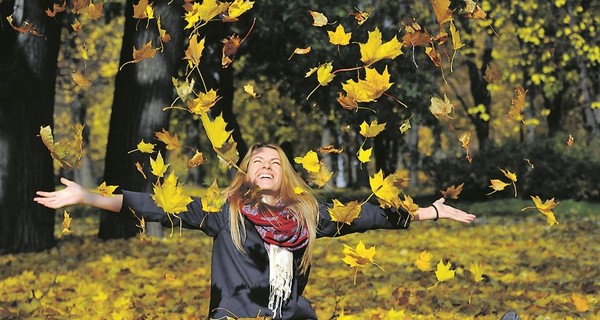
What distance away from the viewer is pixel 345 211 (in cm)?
366

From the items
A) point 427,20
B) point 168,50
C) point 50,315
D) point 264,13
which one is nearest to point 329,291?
point 50,315

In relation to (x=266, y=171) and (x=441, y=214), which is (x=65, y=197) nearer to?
(x=266, y=171)

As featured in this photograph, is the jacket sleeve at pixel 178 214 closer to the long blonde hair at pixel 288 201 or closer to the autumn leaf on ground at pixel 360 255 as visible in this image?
the long blonde hair at pixel 288 201

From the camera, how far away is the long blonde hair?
151 inches

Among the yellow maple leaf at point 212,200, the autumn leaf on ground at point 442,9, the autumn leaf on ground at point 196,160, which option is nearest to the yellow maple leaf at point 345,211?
the yellow maple leaf at point 212,200

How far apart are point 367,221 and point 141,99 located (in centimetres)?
669

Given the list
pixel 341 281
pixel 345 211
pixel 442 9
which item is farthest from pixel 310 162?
pixel 341 281

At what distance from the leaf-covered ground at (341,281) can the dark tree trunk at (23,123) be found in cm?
43

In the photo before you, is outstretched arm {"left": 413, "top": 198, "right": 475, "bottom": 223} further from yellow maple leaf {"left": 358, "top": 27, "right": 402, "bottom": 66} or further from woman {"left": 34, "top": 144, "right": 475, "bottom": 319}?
yellow maple leaf {"left": 358, "top": 27, "right": 402, "bottom": 66}

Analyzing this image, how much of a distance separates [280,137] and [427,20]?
12516 millimetres

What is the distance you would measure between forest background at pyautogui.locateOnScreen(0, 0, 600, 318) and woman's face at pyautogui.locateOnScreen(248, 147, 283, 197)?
0.16m

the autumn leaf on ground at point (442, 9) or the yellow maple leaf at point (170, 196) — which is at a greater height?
the autumn leaf on ground at point (442, 9)

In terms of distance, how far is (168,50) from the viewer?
10125 millimetres

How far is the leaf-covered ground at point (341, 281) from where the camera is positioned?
5844mm
